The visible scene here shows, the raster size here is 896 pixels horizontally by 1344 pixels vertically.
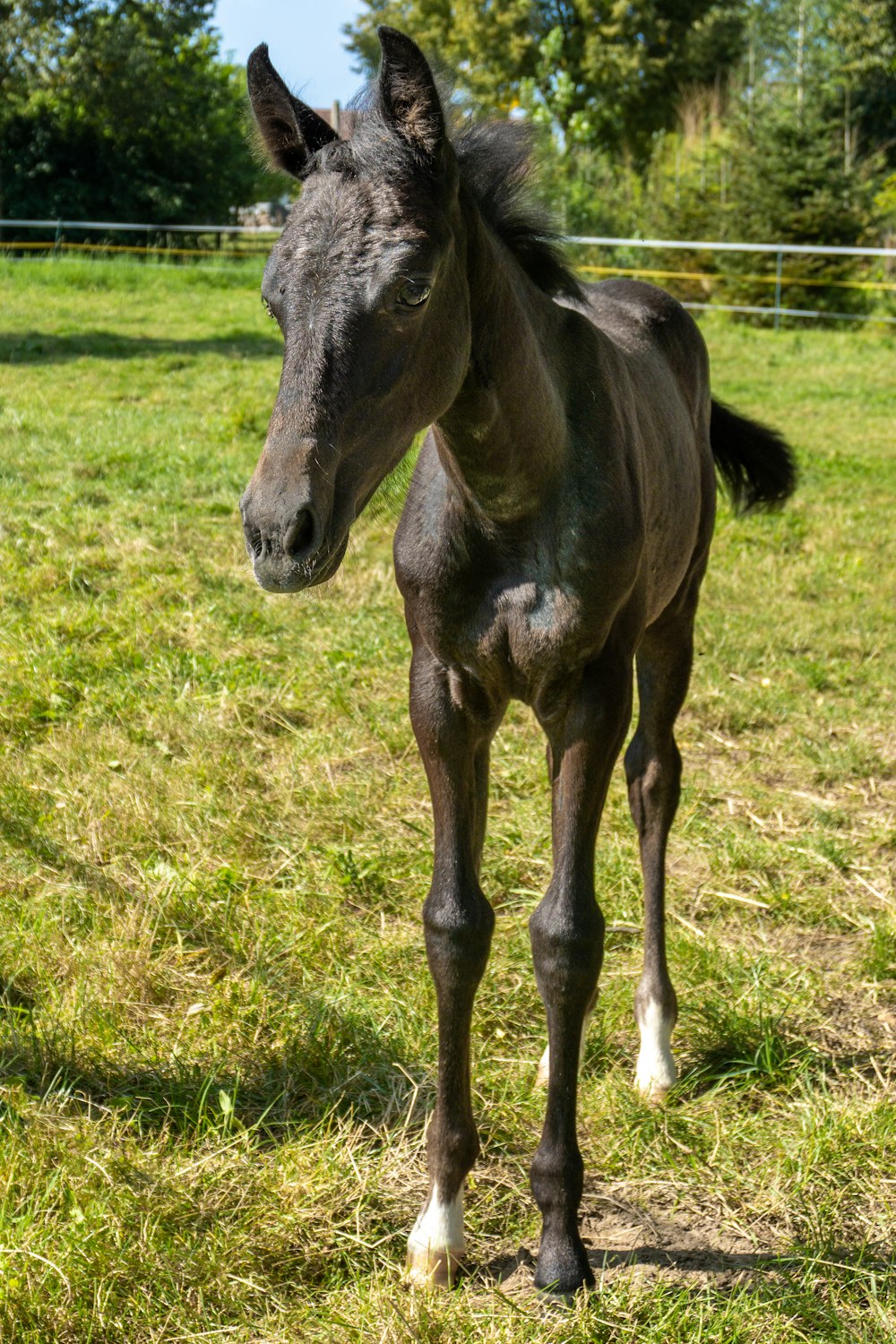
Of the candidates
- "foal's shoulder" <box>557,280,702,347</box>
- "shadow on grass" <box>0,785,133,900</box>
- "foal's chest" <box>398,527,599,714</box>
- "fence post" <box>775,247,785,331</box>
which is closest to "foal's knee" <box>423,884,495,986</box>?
Result: "foal's chest" <box>398,527,599,714</box>

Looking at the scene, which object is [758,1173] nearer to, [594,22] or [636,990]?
[636,990]

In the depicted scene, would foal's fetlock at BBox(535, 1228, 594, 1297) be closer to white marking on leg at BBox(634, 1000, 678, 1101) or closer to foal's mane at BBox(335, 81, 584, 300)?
white marking on leg at BBox(634, 1000, 678, 1101)

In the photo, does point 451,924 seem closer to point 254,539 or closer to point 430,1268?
point 430,1268

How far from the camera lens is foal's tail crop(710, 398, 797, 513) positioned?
4.48m

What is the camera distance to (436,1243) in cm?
254

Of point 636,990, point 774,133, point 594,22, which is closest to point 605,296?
point 636,990

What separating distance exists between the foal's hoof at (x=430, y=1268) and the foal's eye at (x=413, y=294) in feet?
6.14

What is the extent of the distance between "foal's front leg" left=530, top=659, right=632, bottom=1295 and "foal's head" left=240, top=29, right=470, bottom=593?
28.6 inches

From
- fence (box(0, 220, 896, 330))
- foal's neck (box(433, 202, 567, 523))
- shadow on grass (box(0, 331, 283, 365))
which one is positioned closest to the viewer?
foal's neck (box(433, 202, 567, 523))

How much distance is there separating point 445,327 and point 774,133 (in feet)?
63.8

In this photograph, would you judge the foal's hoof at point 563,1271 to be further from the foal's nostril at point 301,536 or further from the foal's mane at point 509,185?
the foal's mane at point 509,185

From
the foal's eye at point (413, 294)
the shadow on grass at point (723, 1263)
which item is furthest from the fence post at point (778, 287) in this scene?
the foal's eye at point (413, 294)

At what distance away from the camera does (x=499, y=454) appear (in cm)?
239

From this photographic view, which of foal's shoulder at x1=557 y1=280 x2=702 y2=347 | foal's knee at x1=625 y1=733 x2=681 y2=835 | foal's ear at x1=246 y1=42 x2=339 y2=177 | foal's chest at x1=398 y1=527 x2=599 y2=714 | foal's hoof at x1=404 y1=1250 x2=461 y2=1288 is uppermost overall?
foal's ear at x1=246 y1=42 x2=339 y2=177
